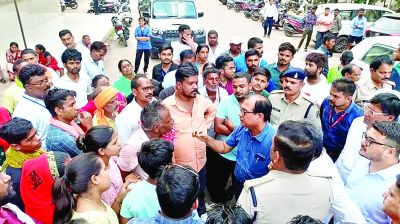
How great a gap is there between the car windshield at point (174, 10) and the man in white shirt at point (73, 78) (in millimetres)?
6654

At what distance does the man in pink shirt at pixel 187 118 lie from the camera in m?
3.27

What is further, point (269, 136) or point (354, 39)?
point (354, 39)

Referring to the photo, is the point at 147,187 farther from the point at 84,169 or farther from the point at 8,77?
the point at 8,77

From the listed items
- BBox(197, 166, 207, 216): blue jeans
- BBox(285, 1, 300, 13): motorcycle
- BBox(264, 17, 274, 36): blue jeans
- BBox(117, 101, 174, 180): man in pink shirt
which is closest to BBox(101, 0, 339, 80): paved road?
BBox(264, 17, 274, 36): blue jeans

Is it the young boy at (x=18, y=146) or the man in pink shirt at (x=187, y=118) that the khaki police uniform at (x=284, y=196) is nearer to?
the man in pink shirt at (x=187, y=118)

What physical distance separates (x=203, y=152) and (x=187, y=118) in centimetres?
41

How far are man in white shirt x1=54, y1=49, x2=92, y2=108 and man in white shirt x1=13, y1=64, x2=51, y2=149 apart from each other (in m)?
0.97

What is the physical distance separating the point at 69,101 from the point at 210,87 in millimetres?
1653

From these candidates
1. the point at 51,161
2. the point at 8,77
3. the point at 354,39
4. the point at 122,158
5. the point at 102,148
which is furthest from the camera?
the point at 354,39

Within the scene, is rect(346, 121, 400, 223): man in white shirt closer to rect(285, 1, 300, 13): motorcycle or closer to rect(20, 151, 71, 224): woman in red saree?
rect(20, 151, 71, 224): woman in red saree

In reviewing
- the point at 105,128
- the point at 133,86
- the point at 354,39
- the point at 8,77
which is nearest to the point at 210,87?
the point at 133,86

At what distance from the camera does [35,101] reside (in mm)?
3365

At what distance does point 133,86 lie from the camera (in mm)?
3461

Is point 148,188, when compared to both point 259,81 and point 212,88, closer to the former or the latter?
point 212,88
